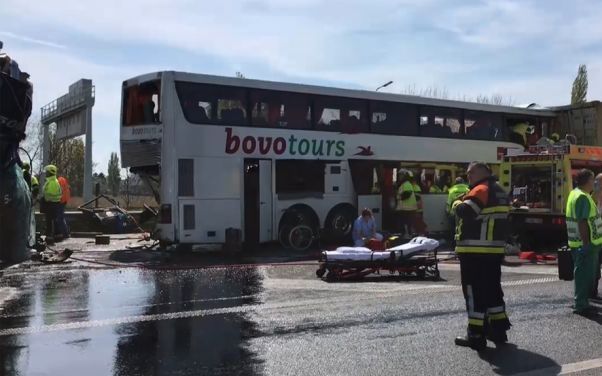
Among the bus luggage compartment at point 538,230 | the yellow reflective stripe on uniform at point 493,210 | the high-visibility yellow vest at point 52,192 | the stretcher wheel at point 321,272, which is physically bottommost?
the stretcher wheel at point 321,272

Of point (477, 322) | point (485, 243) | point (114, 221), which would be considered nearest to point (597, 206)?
point (485, 243)

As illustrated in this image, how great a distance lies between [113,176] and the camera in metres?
72.8

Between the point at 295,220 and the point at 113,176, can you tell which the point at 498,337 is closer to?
the point at 295,220

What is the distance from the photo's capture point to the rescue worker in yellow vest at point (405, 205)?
16031 millimetres

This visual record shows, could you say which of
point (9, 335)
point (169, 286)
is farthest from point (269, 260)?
point (9, 335)

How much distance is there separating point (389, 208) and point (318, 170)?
2332 millimetres

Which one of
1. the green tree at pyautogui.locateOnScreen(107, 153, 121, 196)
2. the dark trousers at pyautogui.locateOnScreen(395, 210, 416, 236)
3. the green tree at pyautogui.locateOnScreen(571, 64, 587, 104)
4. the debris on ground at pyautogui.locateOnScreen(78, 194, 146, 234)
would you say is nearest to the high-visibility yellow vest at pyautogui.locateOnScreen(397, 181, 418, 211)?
the dark trousers at pyautogui.locateOnScreen(395, 210, 416, 236)

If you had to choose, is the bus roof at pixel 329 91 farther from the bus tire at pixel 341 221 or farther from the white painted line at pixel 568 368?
the white painted line at pixel 568 368

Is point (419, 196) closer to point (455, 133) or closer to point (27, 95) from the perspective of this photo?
point (455, 133)

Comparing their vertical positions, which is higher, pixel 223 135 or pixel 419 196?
pixel 223 135

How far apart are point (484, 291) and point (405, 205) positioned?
398 inches

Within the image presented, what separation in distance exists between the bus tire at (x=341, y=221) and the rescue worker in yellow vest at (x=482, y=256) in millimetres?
9617

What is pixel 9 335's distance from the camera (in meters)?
6.35

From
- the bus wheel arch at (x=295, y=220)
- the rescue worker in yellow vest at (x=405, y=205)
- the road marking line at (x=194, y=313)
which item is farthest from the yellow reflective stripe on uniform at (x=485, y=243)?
the rescue worker in yellow vest at (x=405, y=205)
